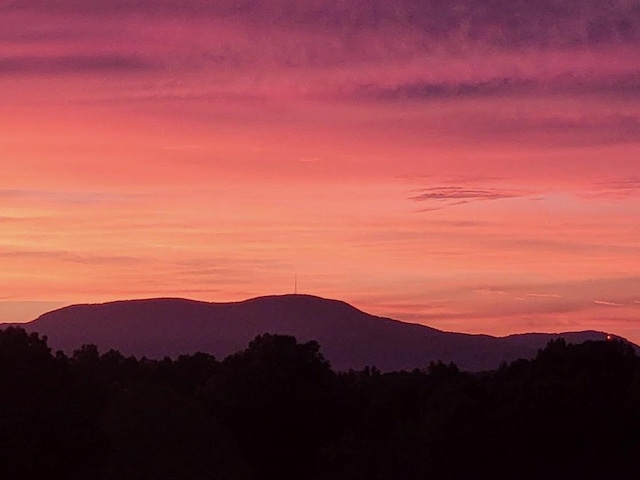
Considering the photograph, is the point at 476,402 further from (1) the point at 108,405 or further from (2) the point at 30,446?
(2) the point at 30,446

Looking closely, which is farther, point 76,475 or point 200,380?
→ point 200,380

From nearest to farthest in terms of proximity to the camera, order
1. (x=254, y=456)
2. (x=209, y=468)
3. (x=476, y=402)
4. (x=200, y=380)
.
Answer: (x=209, y=468), (x=476, y=402), (x=254, y=456), (x=200, y=380)

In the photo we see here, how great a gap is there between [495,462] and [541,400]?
15.2 ft

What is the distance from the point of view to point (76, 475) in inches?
1850

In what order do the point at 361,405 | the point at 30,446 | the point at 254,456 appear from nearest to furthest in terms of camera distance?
1. the point at 30,446
2. the point at 254,456
3. the point at 361,405

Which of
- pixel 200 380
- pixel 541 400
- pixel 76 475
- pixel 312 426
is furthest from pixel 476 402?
pixel 200 380

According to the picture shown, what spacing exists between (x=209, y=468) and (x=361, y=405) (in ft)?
68.7

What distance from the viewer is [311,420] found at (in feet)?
239

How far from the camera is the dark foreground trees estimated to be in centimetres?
4809

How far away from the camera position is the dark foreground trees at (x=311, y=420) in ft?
158

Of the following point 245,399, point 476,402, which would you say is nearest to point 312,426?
point 245,399

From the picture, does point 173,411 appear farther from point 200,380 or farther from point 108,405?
point 200,380

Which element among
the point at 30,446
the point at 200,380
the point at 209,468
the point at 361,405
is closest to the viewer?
the point at 30,446

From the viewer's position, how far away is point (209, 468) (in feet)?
186
